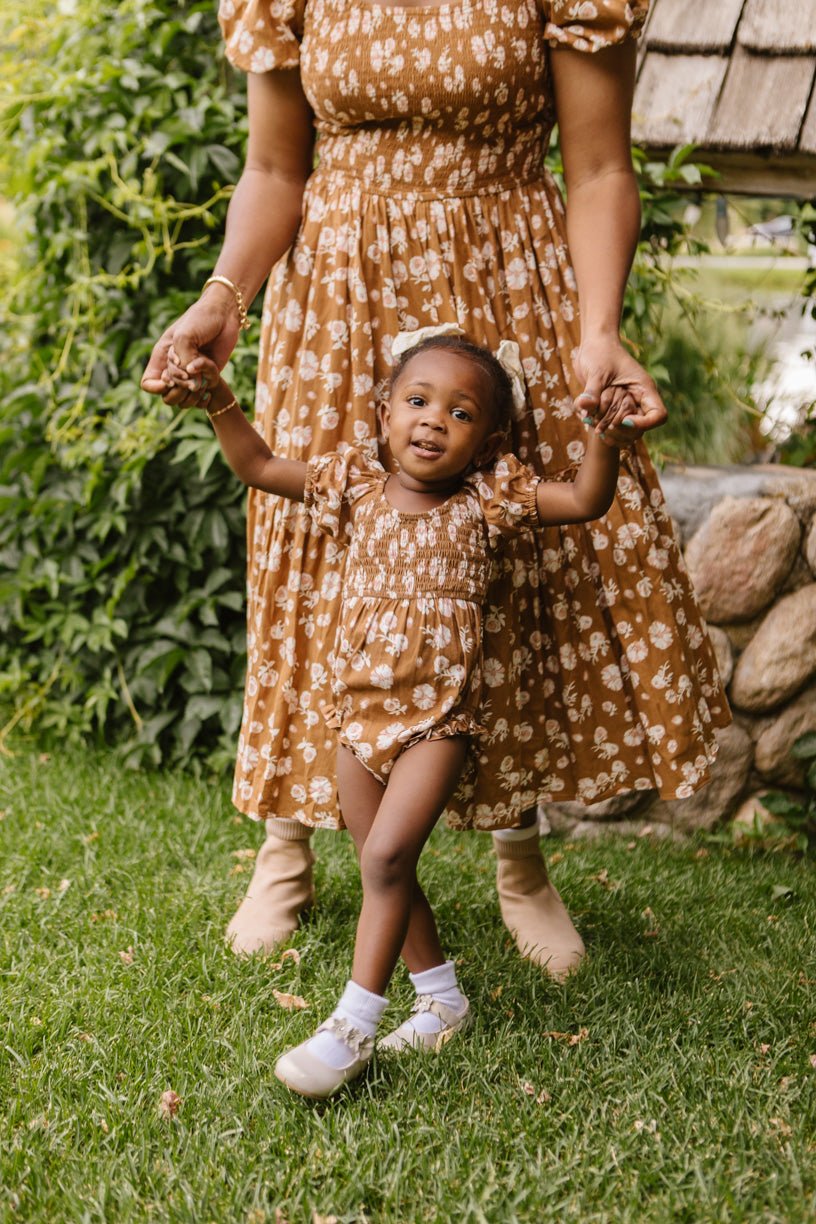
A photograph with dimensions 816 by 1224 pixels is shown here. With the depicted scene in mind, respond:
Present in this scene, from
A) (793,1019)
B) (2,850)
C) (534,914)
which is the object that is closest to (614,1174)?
(793,1019)

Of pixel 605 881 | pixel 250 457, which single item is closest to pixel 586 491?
pixel 250 457

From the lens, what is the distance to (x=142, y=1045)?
202 cm

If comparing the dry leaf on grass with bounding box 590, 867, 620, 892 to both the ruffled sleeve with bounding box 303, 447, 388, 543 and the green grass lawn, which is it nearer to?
the green grass lawn

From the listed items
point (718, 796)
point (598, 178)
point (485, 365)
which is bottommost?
point (718, 796)

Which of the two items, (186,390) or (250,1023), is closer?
(186,390)

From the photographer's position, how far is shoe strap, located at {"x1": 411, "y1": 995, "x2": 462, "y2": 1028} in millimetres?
2025

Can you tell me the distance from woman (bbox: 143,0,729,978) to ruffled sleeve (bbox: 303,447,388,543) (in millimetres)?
110

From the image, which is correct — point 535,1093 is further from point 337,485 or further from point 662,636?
point 337,485

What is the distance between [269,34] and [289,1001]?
5.40 ft

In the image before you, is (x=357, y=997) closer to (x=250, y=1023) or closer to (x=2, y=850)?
(x=250, y=1023)

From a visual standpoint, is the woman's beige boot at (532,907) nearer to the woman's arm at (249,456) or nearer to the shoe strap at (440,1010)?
the shoe strap at (440,1010)

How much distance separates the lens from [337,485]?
6.80 feet

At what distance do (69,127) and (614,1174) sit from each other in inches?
117

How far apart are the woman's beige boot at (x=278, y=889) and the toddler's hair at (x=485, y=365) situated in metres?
0.91
